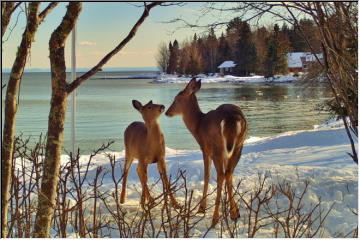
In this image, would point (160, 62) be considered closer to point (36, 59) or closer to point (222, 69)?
point (222, 69)

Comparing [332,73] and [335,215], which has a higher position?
[332,73]

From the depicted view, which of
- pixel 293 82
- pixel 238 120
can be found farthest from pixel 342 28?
pixel 238 120

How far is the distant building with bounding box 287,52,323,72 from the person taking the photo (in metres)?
3.03

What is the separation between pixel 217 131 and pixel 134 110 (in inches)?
21.8

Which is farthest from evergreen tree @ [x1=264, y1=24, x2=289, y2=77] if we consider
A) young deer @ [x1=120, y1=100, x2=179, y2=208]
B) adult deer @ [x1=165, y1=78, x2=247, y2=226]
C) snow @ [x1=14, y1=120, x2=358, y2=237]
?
young deer @ [x1=120, y1=100, x2=179, y2=208]

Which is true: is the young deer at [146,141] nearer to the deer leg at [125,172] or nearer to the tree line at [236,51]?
the deer leg at [125,172]

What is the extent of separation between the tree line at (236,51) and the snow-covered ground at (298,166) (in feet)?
1.63

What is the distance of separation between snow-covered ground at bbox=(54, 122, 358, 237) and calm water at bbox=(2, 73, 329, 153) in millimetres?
189

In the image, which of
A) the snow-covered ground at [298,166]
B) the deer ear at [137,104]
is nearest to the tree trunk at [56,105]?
the deer ear at [137,104]

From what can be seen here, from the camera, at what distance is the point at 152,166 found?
3.49m

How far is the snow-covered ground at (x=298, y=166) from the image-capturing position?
10.2ft

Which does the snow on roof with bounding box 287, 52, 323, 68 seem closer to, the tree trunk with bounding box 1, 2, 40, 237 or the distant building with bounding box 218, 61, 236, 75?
the distant building with bounding box 218, 61, 236, 75

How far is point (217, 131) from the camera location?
2742 millimetres

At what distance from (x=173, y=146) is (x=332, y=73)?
1.09 meters
